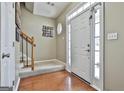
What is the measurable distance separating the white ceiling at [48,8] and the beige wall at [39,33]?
36cm

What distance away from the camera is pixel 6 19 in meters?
1.86

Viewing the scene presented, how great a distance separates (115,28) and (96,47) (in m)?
0.76

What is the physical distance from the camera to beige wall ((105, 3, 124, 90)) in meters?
1.93

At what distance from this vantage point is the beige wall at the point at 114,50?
193cm

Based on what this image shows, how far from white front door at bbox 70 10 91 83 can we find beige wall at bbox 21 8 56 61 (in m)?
2.24

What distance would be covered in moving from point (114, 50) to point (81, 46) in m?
1.36

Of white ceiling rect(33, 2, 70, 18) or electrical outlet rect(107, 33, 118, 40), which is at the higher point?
white ceiling rect(33, 2, 70, 18)

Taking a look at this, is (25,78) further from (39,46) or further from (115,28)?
(115,28)

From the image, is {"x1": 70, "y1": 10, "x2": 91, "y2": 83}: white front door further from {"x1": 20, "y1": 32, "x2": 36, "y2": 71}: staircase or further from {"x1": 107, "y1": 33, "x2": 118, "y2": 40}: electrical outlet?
{"x1": 20, "y1": 32, "x2": 36, "y2": 71}: staircase

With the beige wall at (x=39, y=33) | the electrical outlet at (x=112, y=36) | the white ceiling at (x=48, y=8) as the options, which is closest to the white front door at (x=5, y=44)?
the electrical outlet at (x=112, y=36)

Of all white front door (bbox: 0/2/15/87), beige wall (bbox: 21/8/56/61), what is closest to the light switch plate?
white front door (bbox: 0/2/15/87)

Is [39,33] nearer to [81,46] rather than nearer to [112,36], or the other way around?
[81,46]

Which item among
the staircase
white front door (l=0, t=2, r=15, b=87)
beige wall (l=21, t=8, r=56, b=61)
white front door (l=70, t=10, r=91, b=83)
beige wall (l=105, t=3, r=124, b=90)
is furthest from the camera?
beige wall (l=21, t=8, r=56, b=61)

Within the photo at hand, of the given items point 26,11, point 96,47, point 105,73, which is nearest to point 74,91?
point 105,73
